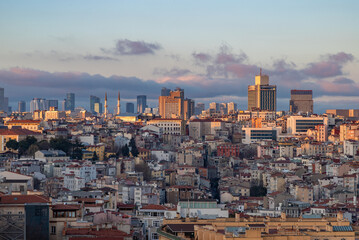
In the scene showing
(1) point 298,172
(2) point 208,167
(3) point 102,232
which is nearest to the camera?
(3) point 102,232

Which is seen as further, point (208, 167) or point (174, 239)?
point (208, 167)

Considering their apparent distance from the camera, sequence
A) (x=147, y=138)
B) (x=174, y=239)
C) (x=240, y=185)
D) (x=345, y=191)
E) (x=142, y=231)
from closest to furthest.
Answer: (x=174, y=239) → (x=142, y=231) → (x=345, y=191) → (x=240, y=185) → (x=147, y=138)

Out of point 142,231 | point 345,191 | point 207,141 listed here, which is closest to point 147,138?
point 207,141

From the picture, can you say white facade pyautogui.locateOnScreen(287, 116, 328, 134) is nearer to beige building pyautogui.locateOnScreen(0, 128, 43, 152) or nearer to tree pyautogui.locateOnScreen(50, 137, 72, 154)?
beige building pyautogui.locateOnScreen(0, 128, 43, 152)

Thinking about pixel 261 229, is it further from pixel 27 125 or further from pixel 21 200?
pixel 27 125

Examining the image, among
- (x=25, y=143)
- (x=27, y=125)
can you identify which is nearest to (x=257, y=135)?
(x=27, y=125)

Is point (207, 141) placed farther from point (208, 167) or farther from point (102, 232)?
point (102, 232)

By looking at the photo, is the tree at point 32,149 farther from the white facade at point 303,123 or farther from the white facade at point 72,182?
the white facade at point 303,123
